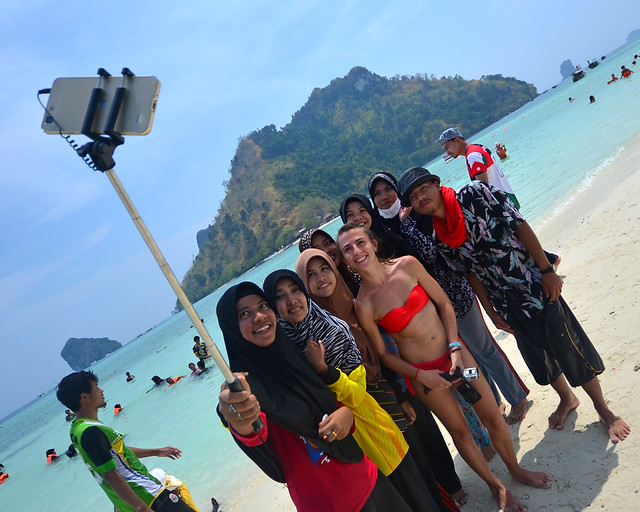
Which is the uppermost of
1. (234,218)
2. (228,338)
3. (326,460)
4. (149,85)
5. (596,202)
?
(234,218)

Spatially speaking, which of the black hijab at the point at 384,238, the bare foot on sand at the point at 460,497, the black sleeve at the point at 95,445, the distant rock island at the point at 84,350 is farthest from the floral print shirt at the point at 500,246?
the distant rock island at the point at 84,350

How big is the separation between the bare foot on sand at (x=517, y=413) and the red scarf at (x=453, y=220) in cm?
152

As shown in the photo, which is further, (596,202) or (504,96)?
(504,96)

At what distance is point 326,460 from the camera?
186 cm

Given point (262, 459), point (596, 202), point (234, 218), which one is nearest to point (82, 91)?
point (262, 459)

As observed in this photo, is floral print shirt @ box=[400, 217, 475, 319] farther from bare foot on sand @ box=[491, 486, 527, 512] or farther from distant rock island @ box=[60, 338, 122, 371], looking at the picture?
distant rock island @ box=[60, 338, 122, 371]

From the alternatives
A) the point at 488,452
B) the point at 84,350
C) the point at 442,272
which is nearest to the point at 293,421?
the point at 442,272

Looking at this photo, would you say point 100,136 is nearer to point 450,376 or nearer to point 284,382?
point 284,382

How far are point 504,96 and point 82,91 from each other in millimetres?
118379

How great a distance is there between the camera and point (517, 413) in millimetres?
3389

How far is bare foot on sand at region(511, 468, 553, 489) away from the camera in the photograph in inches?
101

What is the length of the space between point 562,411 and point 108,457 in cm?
292

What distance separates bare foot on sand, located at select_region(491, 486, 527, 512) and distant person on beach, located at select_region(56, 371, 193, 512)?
2.00 metres

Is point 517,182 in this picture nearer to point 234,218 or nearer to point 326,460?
point 326,460
